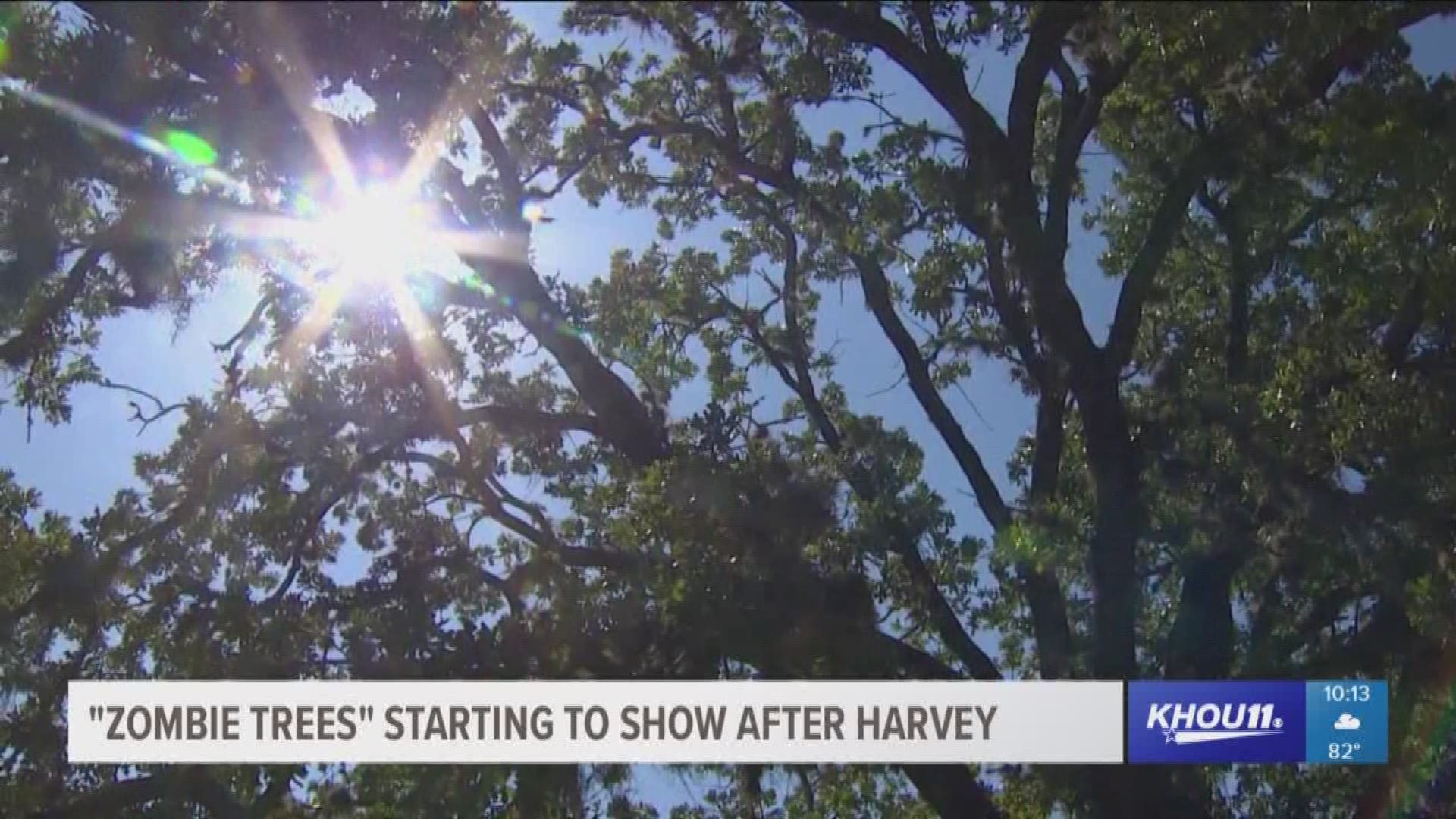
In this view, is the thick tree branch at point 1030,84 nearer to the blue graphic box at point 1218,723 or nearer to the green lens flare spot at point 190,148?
the blue graphic box at point 1218,723

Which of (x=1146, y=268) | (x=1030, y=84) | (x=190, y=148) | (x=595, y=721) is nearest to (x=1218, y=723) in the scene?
(x=1146, y=268)

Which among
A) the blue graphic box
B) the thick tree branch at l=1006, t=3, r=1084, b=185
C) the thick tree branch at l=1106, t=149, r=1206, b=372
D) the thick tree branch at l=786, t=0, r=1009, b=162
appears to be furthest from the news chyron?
the thick tree branch at l=786, t=0, r=1009, b=162

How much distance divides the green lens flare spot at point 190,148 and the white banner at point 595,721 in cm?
301

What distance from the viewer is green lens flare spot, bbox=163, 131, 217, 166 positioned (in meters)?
8.14

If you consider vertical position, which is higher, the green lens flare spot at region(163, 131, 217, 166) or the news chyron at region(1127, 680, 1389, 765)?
the green lens flare spot at region(163, 131, 217, 166)

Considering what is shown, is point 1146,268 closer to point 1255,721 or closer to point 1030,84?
point 1030,84

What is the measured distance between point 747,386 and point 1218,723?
3.98 m

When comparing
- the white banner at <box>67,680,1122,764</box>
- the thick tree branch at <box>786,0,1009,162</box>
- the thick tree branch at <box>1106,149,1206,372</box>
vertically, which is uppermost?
the thick tree branch at <box>786,0,1009,162</box>

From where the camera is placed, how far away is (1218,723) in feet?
29.1

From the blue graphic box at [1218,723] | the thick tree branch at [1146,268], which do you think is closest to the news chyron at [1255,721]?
the blue graphic box at [1218,723]

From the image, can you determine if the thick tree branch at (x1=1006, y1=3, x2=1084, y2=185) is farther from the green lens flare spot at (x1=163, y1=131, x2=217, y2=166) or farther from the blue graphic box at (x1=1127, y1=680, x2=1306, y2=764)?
the green lens flare spot at (x1=163, y1=131, x2=217, y2=166)

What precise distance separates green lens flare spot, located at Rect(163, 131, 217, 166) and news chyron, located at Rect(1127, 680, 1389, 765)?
20.4ft

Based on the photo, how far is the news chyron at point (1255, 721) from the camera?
28.9 ft

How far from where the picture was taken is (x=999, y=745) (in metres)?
9.08
